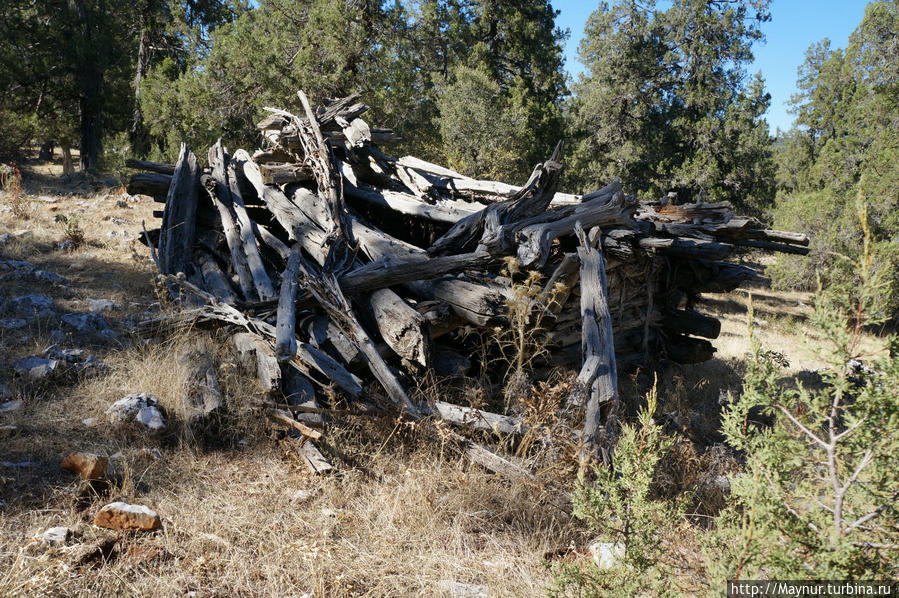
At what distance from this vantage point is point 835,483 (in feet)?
5.83

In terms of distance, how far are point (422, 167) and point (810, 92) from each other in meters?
19.4

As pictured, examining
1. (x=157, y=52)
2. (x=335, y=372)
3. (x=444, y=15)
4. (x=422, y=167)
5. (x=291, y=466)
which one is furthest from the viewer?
(x=157, y=52)

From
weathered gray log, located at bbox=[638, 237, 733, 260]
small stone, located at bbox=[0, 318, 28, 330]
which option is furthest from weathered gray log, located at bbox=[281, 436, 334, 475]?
weathered gray log, located at bbox=[638, 237, 733, 260]

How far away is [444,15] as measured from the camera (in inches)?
633

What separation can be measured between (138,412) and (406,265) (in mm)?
2481

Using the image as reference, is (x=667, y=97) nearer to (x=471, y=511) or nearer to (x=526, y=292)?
(x=526, y=292)

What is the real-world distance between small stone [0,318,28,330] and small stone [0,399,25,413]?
1.65 metres

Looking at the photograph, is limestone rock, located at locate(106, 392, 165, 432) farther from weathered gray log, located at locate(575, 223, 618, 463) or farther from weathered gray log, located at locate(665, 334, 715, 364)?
weathered gray log, located at locate(665, 334, 715, 364)

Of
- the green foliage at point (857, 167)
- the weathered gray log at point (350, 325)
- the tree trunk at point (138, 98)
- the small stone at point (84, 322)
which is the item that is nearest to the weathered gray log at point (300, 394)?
the weathered gray log at point (350, 325)

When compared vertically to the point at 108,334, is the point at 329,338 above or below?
above

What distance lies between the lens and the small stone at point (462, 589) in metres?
2.75

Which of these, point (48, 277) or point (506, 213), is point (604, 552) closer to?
point (506, 213)

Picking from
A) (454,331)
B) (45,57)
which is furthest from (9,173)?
(454,331)

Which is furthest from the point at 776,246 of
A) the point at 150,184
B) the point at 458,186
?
the point at 150,184
